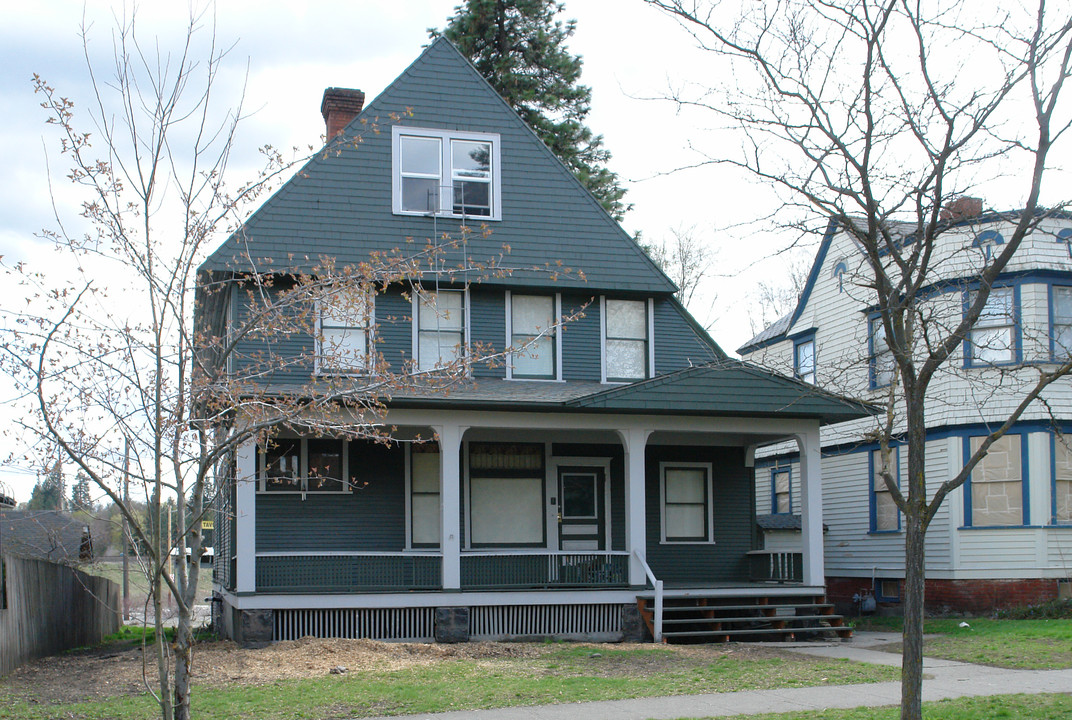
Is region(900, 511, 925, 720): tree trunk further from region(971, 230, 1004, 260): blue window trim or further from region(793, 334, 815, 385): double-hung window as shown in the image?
region(793, 334, 815, 385): double-hung window

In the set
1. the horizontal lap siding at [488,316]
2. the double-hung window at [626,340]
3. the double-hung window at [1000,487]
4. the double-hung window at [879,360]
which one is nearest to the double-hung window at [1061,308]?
the double-hung window at [1000,487]

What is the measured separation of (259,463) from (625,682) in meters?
8.50

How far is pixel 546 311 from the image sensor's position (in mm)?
19219

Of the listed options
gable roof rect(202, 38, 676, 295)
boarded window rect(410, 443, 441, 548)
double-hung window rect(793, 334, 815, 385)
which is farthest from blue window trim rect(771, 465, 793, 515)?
boarded window rect(410, 443, 441, 548)

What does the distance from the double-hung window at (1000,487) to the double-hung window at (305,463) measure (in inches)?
467

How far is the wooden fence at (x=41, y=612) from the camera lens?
44.2 feet

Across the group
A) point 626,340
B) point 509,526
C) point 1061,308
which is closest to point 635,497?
point 509,526

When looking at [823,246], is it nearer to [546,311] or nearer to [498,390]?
[546,311]

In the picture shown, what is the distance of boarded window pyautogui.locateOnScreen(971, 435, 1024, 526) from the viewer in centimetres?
1975

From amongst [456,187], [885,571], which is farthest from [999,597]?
[456,187]

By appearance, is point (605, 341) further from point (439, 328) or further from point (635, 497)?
point (635, 497)

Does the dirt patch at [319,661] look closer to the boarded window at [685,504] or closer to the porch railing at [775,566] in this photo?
the porch railing at [775,566]

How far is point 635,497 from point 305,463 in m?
5.61

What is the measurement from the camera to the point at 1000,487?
2002 centimetres
